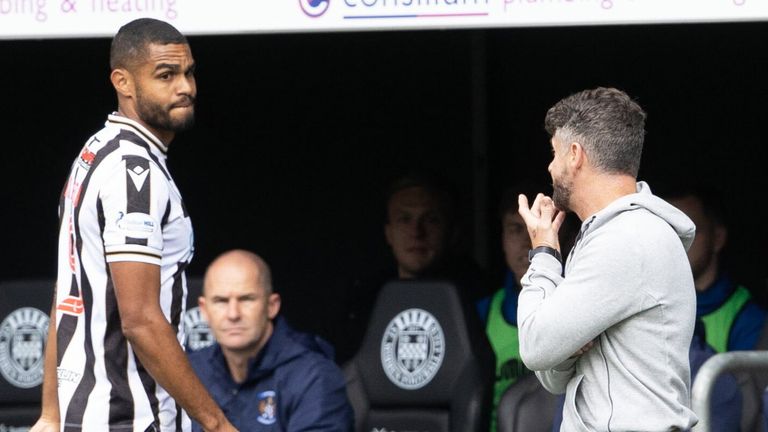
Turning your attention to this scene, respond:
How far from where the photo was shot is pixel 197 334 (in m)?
5.13

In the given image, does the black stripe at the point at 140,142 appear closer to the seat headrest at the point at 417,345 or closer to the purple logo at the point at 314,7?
the purple logo at the point at 314,7

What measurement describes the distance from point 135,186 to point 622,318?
1.11m

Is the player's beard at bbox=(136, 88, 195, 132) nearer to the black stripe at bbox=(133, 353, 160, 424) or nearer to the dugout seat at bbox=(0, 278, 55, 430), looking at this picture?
the black stripe at bbox=(133, 353, 160, 424)

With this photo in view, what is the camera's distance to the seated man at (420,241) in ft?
17.9

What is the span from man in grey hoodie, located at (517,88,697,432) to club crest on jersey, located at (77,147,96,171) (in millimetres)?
1015

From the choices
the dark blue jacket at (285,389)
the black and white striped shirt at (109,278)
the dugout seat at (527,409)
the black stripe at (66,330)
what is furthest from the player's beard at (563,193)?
the dark blue jacket at (285,389)

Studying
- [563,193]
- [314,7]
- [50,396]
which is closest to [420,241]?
[314,7]

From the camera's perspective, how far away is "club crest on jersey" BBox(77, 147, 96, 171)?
320 centimetres

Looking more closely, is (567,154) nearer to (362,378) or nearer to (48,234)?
(362,378)

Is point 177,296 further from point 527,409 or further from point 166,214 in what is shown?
point 527,409

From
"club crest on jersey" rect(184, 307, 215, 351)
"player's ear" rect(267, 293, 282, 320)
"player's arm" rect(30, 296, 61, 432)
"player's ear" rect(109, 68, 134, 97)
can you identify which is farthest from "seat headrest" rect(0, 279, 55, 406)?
"player's ear" rect(109, 68, 134, 97)

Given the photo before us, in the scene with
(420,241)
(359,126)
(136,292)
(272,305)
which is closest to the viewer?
(136,292)

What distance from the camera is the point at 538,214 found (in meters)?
2.90

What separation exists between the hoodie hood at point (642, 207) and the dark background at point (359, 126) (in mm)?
3554
